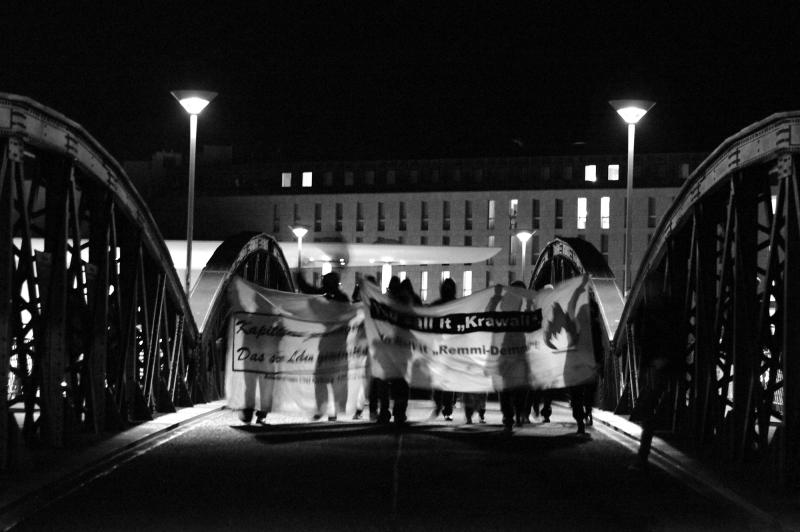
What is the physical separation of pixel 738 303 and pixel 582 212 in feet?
366

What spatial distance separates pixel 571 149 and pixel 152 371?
110183 mm

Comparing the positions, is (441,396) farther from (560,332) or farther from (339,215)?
(339,215)

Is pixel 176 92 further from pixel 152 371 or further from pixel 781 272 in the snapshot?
pixel 781 272

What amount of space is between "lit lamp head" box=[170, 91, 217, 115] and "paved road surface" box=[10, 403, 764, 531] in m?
12.8

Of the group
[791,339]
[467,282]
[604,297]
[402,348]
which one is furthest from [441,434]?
[467,282]

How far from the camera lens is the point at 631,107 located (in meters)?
31.0

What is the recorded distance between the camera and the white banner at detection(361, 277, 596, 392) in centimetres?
1988

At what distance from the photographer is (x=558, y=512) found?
10.9 m

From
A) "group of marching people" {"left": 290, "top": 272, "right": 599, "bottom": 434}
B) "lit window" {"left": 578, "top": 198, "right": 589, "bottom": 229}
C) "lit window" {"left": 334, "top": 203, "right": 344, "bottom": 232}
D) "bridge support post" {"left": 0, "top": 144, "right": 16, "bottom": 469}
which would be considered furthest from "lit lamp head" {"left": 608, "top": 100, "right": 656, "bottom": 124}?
"lit window" {"left": 334, "top": 203, "right": 344, "bottom": 232}

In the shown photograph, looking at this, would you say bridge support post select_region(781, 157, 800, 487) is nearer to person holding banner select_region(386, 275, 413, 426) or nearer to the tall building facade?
person holding banner select_region(386, 275, 413, 426)

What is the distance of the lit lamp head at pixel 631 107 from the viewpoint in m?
30.5

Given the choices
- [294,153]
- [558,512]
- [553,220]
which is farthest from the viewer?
[294,153]

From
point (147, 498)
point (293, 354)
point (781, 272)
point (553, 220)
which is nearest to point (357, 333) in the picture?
point (293, 354)

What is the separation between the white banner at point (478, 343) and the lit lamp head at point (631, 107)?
11.2 metres
